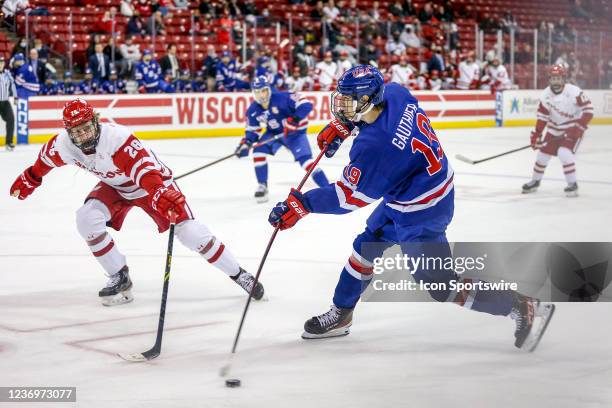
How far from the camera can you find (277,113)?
9648 mm


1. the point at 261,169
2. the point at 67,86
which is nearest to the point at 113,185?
the point at 261,169

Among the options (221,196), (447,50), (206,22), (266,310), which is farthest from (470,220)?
(447,50)

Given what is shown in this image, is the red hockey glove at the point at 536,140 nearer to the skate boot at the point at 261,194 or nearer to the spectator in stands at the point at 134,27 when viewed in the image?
the skate boot at the point at 261,194

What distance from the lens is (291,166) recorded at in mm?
12484

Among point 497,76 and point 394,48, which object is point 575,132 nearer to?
point 497,76

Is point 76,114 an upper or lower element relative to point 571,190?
upper

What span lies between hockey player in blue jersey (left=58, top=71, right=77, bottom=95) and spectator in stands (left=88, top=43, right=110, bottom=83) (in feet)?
1.18

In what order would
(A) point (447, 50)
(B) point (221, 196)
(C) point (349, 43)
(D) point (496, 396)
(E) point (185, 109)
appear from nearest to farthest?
(D) point (496, 396)
(B) point (221, 196)
(E) point (185, 109)
(C) point (349, 43)
(A) point (447, 50)

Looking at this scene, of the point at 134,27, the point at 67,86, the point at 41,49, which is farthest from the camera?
the point at 134,27

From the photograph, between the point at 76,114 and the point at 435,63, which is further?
the point at 435,63

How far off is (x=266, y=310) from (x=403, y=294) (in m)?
0.74

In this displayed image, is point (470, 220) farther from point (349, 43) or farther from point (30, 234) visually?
point (349, 43)

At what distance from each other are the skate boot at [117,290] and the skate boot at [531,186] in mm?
5486

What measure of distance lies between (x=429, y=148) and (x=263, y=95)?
18.5ft
